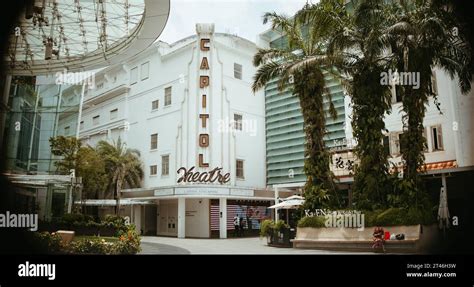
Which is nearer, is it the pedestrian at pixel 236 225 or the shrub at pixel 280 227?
the shrub at pixel 280 227

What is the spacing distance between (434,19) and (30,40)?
10.7 metres

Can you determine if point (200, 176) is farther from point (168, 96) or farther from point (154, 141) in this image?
point (168, 96)

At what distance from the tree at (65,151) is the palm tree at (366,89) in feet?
28.3

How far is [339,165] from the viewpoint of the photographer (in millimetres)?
15188

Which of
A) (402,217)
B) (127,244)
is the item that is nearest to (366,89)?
(402,217)

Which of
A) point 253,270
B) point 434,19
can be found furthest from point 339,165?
point 253,270

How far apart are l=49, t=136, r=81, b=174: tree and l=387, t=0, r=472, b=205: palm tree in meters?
10.2

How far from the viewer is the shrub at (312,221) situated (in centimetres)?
1241

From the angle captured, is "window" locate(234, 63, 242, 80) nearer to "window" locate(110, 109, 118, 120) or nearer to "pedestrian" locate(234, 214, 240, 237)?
"window" locate(110, 109, 118, 120)

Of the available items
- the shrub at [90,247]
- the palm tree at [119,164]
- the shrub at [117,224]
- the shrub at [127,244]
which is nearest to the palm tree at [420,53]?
the shrub at [127,244]

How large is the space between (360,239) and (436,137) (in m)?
5.02

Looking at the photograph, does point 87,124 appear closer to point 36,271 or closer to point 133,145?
point 133,145

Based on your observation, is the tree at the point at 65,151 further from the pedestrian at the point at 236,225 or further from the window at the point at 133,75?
the pedestrian at the point at 236,225

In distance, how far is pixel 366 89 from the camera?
12219mm
